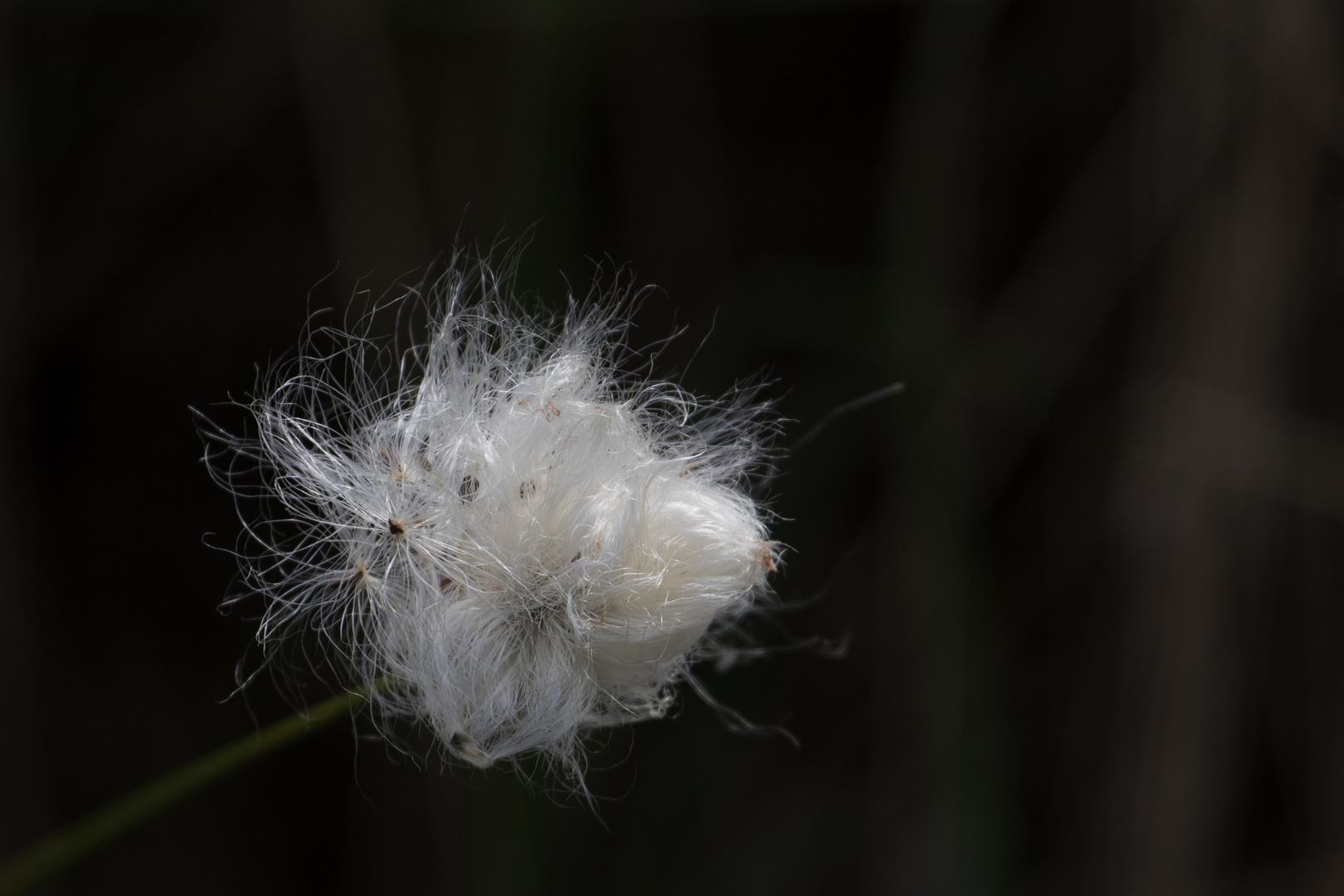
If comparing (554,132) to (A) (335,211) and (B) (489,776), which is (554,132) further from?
(B) (489,776)

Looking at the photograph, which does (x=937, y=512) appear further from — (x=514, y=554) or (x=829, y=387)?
(x=514, y=554)

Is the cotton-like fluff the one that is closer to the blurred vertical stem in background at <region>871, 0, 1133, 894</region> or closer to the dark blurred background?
the dark blurred background

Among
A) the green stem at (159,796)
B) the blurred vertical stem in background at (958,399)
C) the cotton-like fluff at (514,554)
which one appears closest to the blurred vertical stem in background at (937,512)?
the blurred vertical stem in background at (958,399)

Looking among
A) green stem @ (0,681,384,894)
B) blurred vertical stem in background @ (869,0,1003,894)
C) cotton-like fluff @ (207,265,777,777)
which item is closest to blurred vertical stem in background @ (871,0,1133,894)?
blurred vertical stem in background @ (869,0,1003,894)

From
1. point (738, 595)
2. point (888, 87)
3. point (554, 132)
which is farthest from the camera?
point (888, 87)

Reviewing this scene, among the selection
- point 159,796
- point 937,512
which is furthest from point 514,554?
point 937,512

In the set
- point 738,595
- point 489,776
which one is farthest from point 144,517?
point 738,595

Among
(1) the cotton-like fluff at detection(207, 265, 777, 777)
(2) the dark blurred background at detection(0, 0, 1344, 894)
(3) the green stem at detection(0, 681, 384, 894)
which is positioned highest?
(2) the dark blurred background at detection(0, 0, 1344, 894)
